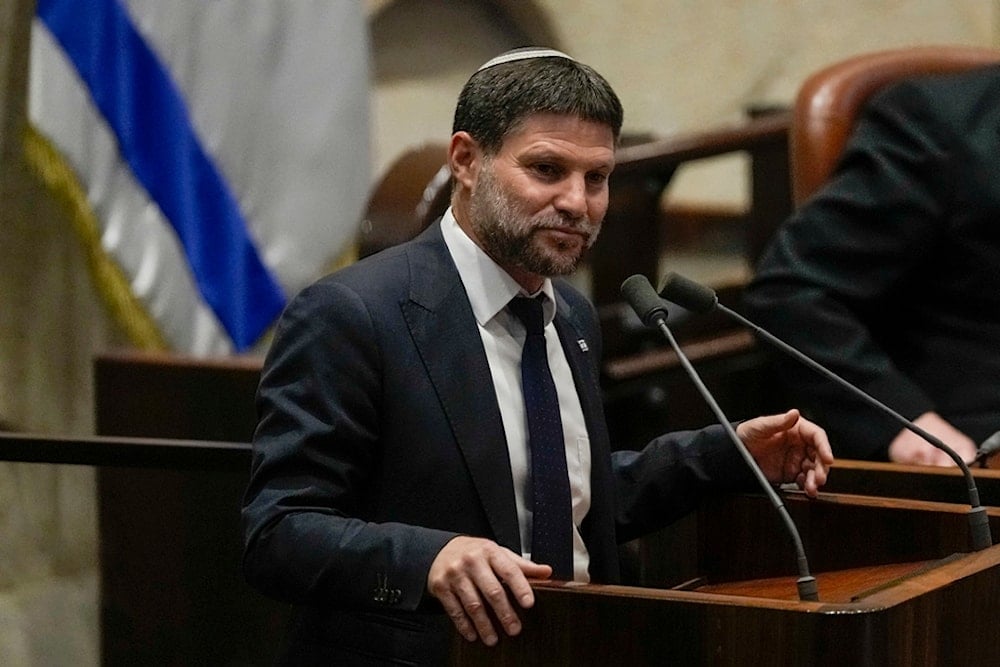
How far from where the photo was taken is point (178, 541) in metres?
3.25

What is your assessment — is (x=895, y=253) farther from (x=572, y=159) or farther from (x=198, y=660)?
(x=198, y=660)

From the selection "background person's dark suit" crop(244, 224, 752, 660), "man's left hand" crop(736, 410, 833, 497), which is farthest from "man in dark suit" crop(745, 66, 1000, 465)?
"background person's dark suit" crop(244, 224, 752, 660)

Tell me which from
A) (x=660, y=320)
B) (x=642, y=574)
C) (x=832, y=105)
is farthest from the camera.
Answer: (x=832, y=105)

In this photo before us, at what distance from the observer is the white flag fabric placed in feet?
11.4

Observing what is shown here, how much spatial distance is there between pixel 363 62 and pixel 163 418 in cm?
111

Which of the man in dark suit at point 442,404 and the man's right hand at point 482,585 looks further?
the man in dark suit at point 442,404

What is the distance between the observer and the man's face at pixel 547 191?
73.8 inches

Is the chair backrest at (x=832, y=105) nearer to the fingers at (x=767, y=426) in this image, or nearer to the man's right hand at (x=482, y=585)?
the fingers at (x=767, y=426)

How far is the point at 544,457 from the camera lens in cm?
193

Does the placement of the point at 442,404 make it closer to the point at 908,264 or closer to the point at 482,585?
the point at 482,585

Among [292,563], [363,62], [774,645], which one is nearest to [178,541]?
[363,62]

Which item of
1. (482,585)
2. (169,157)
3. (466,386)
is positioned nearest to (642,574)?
(466,386)

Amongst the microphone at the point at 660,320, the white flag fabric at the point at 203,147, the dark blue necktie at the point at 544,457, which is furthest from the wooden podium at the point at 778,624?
the white flag fabric at the point at 203,147

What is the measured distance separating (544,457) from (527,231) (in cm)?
27
